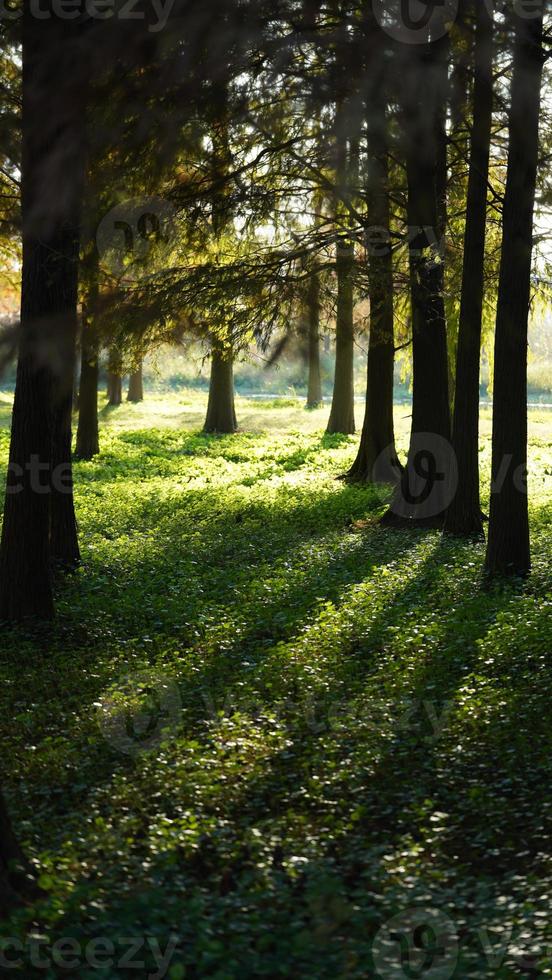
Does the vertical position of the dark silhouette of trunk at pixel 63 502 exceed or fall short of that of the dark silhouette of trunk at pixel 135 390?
it falls short

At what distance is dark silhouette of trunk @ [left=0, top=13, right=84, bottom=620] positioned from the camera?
30.9 ft

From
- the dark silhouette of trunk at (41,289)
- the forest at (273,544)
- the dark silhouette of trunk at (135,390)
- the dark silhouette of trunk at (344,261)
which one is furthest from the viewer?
the dark silhouette of trunk at (135,390)

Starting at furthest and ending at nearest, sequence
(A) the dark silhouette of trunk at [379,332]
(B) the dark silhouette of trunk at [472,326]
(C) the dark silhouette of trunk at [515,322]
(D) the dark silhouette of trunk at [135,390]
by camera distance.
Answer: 1. (D) the dark silhouette of trunk at [135,390]
2. (A) the dark silhouette of trunk at [379,332]
3. (B) the dark silhouette of trunk at [472,326]
4. (C) the dark silhouette of trunk at [515,322]

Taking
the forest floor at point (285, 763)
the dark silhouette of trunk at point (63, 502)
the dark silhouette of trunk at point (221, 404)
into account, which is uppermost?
the dark silhouette of trunk at point (221, 404)

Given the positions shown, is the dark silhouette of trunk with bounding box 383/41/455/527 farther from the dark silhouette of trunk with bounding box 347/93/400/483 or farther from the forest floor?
the forest floor

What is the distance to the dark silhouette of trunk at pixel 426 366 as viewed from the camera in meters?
13.8

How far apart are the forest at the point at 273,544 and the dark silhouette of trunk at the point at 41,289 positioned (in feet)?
0.11

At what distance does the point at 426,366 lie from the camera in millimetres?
14547

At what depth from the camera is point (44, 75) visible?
939cm

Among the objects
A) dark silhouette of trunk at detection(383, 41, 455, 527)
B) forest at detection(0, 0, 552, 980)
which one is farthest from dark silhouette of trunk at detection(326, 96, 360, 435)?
dark silhouette of trunk at detection(383, 41, 455, 527)

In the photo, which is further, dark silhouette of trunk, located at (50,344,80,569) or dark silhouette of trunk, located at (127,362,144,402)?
dark silhouette of trunk, located at (127,362,144,402)

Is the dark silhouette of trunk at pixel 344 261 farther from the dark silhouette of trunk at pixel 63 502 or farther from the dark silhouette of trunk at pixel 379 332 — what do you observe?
the dark silhouette of trunk at pixel 63 502

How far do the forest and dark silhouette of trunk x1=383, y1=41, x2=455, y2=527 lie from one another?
5 centimetres

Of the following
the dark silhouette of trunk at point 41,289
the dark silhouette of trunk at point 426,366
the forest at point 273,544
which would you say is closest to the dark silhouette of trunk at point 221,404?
the forest at point 273,544
